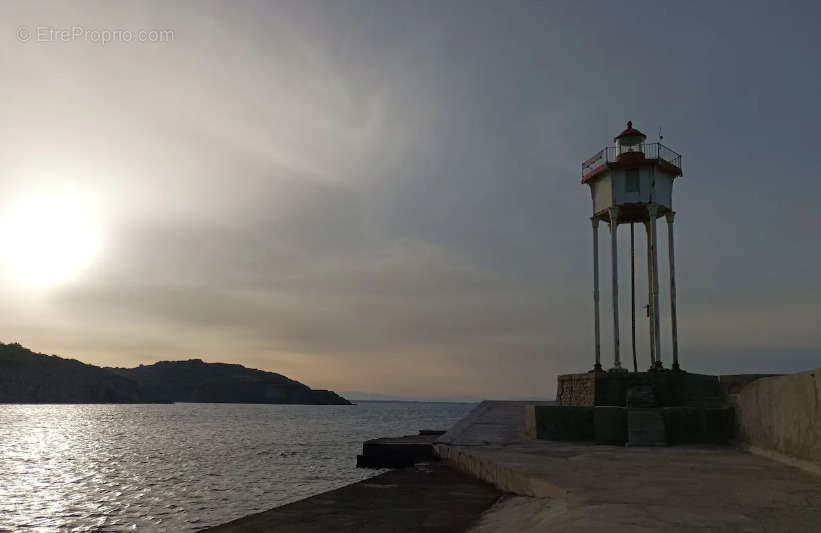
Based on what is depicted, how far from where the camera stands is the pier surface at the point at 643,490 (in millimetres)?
6367

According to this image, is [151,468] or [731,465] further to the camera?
[151,468]

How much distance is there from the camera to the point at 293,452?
140 ft

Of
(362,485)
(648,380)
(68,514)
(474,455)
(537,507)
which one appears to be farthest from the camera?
(648,380)

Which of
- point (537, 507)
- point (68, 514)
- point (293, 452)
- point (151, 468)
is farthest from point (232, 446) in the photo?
point (537, 507)

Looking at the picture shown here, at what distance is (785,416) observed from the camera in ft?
38.2

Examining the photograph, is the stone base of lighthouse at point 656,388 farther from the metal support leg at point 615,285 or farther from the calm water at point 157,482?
the calm water at point 157,482

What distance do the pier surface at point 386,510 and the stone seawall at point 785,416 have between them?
5189mm

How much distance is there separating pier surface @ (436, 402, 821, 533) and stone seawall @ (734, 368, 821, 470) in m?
0.38

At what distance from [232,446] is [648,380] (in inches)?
1352

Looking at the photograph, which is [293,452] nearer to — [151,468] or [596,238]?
[151,468]

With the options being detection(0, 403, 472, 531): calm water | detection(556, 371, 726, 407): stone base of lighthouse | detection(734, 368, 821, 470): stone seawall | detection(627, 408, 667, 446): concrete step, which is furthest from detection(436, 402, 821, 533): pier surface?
detection(0, 403, 472, 531): calm water

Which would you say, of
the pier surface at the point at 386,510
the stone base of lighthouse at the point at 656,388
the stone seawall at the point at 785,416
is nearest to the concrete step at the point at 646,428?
the stone seawall at the point at 785,416

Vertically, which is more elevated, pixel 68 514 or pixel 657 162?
pixel 657 162

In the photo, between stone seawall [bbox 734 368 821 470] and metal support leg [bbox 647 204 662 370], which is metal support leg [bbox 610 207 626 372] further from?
stone seawall [bbox 734 368 821 470]
